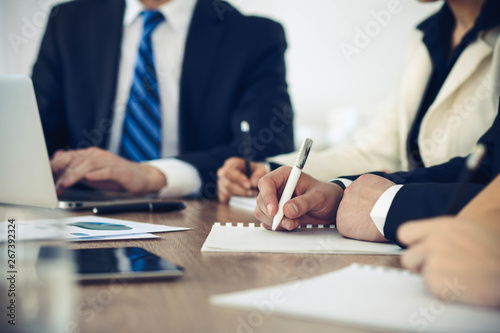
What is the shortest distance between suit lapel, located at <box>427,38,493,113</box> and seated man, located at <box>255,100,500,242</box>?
39 cm

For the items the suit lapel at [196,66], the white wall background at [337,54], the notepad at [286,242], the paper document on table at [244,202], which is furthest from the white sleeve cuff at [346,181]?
the white wall background at [337,54]

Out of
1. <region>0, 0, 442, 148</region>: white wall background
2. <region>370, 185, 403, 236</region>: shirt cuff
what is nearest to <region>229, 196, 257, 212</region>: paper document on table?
<region>370, 185, 403, 236</region>: shirt cuff

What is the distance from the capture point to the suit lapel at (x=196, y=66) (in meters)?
1.71

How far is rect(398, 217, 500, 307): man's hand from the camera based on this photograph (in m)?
0.40

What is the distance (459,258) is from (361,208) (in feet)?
1.06

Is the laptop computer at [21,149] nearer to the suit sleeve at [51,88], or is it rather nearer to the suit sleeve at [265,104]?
the suit sleeve at [265,104]

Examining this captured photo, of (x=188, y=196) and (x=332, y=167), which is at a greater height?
(x=332, y=167)

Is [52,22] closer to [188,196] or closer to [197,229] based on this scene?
[188,196]

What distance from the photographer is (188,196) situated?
54.8 inches

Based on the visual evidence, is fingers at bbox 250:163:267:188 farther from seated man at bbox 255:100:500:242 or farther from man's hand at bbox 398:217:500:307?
man's hand at bbox 398:217:500:307

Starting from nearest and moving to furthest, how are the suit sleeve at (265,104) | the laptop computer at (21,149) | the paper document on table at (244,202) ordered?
the laptop computer at (21,149) → the paper document on table at (244,202) → the suit sleeve at (265,104)

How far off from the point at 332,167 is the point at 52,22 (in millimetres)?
1239

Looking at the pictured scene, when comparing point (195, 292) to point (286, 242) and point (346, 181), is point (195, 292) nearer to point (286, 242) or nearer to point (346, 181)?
point (286, 242)

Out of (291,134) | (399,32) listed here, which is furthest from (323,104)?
(291,134)
